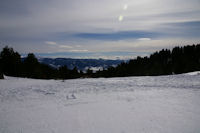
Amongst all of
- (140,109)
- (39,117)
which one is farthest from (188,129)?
(39,117)

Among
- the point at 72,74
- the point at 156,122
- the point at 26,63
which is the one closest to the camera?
the point at 156,122

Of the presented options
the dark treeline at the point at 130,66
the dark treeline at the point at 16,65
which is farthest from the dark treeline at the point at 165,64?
the dark treeline at the point at 16,65

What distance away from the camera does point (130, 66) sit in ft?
155

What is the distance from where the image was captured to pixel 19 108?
4.57m

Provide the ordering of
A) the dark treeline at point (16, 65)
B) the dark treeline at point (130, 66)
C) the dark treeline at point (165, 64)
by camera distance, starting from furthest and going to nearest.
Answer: the dark treeline at point (165, 64) → the dark treeline at point (130, 66) → the dark treeline at point (16, 65)

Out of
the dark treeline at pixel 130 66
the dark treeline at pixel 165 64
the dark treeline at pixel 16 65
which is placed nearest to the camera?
the dark treeline at pixel 16 65

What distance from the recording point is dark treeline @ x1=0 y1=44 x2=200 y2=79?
29266 millimetres

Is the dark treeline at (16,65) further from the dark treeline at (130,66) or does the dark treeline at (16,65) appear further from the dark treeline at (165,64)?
the dark treeline at (165,64)

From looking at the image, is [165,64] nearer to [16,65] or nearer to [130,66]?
[130,66]

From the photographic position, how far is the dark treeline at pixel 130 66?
96.0 ft

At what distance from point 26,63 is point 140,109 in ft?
112

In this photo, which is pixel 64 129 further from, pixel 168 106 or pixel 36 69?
pixel 36 69

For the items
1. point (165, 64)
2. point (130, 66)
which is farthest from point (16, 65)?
point (165, 64)

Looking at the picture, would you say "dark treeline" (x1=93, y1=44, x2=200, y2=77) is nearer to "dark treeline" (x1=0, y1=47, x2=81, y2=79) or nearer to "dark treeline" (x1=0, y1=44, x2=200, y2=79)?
"dark treeline" (x1=0, y1=44, x2=200, y2=79)
